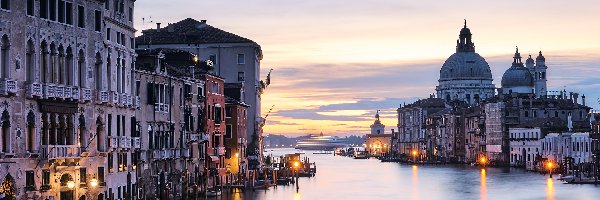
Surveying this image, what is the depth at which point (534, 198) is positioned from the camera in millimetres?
58250

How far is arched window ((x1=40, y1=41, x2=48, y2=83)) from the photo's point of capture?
32.2 metres

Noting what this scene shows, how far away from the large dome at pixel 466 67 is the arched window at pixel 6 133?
482 feet

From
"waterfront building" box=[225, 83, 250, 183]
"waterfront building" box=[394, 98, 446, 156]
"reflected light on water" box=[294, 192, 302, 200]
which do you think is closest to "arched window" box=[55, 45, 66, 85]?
"reflected light on water" box=[294, 192, 302, 200]

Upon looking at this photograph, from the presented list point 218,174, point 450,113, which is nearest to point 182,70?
point 218,174

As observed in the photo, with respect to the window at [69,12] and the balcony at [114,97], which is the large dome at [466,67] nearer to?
the balcony at [114,97]

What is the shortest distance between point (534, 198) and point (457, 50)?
123 m

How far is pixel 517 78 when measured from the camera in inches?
5797

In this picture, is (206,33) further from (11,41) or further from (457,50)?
(457,50)

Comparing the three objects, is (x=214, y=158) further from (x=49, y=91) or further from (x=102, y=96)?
(x=49, y=91)

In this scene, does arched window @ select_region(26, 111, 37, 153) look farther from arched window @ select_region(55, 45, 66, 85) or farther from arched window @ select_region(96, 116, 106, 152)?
arched window @ select_region(96, 116, 106, 152)

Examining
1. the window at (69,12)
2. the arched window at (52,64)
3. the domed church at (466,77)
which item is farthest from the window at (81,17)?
the domed church at (466,77)

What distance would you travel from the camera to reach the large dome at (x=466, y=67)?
175m

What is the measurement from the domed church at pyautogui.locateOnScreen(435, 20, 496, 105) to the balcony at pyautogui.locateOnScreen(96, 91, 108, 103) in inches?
5468

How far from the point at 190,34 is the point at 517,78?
8486 cm
